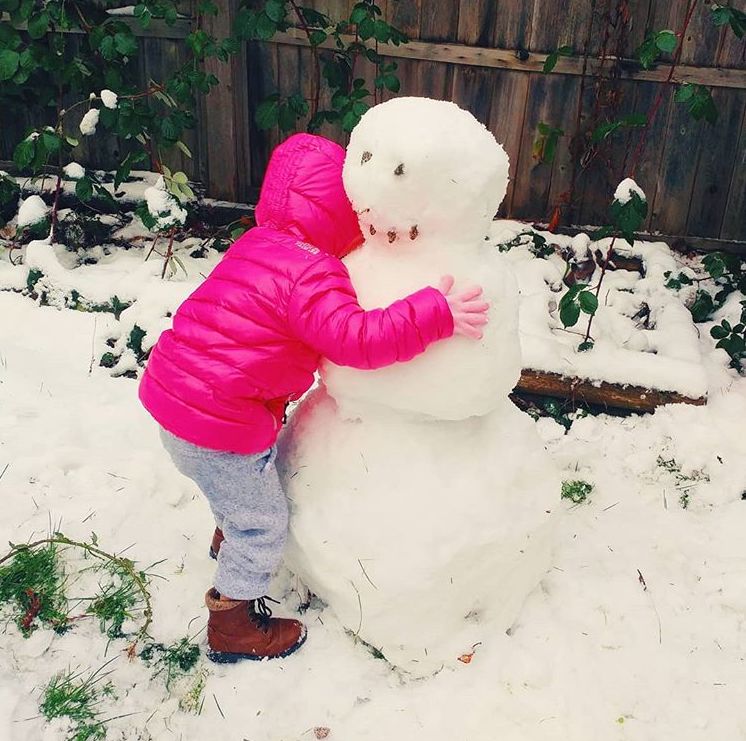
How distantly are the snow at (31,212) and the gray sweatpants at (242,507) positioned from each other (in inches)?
100

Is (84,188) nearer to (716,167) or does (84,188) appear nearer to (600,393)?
(600,393)

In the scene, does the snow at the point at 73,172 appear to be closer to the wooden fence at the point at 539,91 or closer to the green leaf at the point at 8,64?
the green leaf at the point at 8,64

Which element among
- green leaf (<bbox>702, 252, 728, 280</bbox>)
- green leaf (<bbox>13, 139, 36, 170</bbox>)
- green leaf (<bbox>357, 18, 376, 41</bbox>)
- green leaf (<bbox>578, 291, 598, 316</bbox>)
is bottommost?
green leaf (<bbox>702, 252, 728, 280</bbox>)

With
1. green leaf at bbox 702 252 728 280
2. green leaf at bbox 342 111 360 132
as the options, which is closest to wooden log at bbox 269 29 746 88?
green leaf at bbox 342 111 360 132

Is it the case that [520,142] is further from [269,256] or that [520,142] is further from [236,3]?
[269,256]

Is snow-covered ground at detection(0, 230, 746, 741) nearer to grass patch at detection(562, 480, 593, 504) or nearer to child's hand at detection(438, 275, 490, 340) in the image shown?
grass patch at detection(562, 480, 593, 504)

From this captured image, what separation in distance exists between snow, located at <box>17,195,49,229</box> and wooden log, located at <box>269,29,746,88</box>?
5.10ft

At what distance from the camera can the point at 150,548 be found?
8.48 ft

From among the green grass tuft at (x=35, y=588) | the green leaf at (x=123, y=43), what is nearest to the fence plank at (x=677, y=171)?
the green leaf at (x=123, y=43)

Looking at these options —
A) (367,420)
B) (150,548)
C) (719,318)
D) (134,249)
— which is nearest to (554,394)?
(719,318)

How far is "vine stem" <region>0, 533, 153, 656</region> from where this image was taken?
2.29 meters

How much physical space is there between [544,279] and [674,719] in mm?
2348

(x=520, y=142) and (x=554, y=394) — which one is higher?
(x=520, y=142)

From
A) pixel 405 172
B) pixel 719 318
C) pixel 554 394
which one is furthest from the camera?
pixel 719 318
